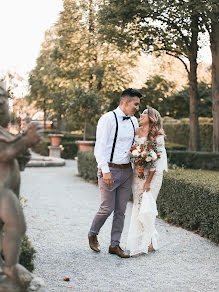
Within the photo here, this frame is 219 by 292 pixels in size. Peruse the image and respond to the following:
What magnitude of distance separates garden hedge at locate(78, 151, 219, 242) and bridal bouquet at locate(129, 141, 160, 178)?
133cm

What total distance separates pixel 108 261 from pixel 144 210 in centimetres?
78

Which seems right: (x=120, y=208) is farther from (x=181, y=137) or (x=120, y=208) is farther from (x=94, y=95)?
(x=181, y=137)

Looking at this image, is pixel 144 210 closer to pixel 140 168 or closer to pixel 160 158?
pixel 140 168

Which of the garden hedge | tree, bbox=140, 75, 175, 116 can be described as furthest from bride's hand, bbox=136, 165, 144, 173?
tree, bbox=140, 75, 175, 116

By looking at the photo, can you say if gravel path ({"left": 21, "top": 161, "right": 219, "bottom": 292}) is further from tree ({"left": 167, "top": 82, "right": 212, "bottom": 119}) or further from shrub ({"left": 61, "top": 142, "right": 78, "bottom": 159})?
tree ({"left": 167, "top": 82, "right": 212, "bottom": 119})

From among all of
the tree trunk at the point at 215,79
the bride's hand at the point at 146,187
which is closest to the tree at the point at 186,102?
the tree trunk at the point at 215,79

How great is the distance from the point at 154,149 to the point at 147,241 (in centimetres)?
117

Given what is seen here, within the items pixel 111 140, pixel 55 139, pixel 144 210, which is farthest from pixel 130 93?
pixel 55 139

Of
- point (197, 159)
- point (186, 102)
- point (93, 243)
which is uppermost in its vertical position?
point (186, 102)

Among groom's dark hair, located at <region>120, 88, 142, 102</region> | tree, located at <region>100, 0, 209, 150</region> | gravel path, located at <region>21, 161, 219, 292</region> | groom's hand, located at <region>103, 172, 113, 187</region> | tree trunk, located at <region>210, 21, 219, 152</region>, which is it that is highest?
tree, located at <region>100, 0, 209, 150</region>

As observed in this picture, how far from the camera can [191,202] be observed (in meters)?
6.24

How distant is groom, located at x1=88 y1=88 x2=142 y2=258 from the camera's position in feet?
15.3

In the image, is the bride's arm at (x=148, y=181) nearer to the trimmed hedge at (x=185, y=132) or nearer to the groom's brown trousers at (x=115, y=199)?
the groom's brown trousers at (x=115, y=199)

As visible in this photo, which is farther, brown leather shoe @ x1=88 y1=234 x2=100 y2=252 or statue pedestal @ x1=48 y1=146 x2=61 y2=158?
statue pedestal @ x1=48 y1=146 x2=61 y2=158
